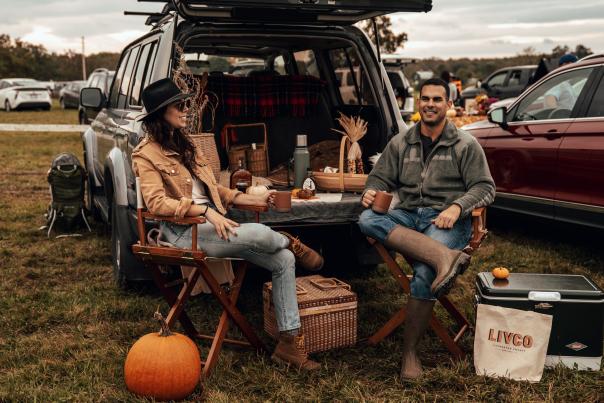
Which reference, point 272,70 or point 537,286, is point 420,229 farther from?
point 272,70

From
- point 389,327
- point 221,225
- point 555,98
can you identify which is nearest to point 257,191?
point 221,225

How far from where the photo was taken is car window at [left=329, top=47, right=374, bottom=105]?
18.5 ft

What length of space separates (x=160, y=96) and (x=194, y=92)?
1169mm

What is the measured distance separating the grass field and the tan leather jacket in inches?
35.8

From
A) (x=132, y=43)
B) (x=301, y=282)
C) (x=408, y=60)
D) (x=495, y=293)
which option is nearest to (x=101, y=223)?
(x=132, y=43)

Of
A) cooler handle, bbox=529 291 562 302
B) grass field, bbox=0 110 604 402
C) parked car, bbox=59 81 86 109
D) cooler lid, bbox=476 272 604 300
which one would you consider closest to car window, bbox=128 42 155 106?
grass field, bbox=0 110 604 402

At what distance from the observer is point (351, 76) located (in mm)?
5977

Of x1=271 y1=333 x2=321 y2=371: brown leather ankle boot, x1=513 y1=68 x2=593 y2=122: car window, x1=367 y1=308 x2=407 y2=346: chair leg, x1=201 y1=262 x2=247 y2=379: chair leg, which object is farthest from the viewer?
x1=513 y1=68 x2=593 y2=122: car window

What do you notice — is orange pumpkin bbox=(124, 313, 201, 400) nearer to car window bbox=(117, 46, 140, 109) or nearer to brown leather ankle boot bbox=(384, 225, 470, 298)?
brown leather ankle boot bbox=(384, 225, 470, 298)

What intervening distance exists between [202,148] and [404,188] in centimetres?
141

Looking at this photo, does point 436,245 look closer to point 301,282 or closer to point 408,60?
point 301,282

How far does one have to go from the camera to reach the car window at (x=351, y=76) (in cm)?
564

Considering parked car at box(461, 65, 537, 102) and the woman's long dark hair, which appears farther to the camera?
parked car at box(461, 65, 537, 102)

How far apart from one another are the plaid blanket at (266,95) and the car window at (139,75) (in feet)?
1.72
